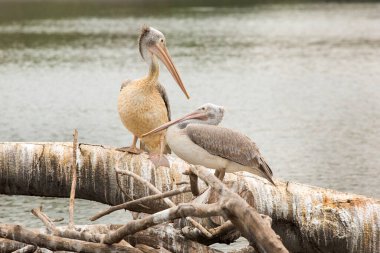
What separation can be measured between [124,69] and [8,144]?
22806mm

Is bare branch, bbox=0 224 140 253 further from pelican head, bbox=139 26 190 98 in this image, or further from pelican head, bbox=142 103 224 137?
pelican head, bbox=139 26 190 98

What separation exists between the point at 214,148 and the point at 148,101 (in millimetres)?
1442

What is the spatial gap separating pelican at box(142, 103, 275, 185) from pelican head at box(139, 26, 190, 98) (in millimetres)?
1460

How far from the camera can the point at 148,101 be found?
7.71m

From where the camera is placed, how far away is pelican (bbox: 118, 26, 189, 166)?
7.66m

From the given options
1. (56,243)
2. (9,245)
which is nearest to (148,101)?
(9,245)

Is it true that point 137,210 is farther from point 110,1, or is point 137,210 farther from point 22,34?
point 110,1

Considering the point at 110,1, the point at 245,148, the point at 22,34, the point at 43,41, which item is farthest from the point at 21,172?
the point at 110,1

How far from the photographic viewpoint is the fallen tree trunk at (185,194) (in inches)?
263

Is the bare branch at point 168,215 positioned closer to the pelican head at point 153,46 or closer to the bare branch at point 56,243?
the bare branch at point 56,243

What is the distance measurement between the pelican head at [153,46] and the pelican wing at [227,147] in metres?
1.53

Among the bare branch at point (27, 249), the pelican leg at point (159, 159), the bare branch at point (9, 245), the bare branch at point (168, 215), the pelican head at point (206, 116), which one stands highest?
the pelican head at point (206, 116)

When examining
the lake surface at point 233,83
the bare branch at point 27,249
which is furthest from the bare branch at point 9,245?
the lake surface at point 233,83

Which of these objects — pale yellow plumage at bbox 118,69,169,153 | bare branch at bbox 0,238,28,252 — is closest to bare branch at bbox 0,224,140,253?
bare branch at bbox 0,238,28,252
